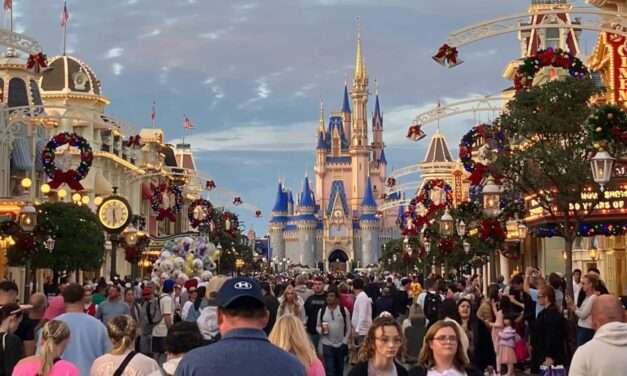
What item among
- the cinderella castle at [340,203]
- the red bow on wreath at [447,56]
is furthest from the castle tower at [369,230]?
the red bow on wreath at [447,56]

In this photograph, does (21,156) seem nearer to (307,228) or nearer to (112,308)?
(112,308)

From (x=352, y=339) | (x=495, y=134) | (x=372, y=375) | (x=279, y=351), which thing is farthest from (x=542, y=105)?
(x=279, y=351)

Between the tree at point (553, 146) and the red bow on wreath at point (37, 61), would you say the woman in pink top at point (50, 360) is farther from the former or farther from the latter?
the red bow on wreath at point (37, 61)

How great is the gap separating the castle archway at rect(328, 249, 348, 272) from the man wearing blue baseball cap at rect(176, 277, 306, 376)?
169174mm

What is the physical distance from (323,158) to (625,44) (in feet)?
502

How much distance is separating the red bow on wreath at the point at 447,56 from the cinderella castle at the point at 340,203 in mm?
145421

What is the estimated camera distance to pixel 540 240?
48.9 metres

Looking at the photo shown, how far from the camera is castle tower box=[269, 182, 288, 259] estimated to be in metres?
182

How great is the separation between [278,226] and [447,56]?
528 feet

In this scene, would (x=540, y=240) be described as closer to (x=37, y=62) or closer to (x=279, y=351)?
(x=37, y=62)

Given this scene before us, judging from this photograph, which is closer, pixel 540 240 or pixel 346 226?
pixel 540 240

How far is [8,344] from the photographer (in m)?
9.10

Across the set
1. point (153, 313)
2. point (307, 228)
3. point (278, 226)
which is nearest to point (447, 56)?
point (153, 313)

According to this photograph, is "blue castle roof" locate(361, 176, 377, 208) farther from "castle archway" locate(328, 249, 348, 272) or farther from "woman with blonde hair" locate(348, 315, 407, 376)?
"woman with blonde hair" locate(348, 315, 407, 376)
